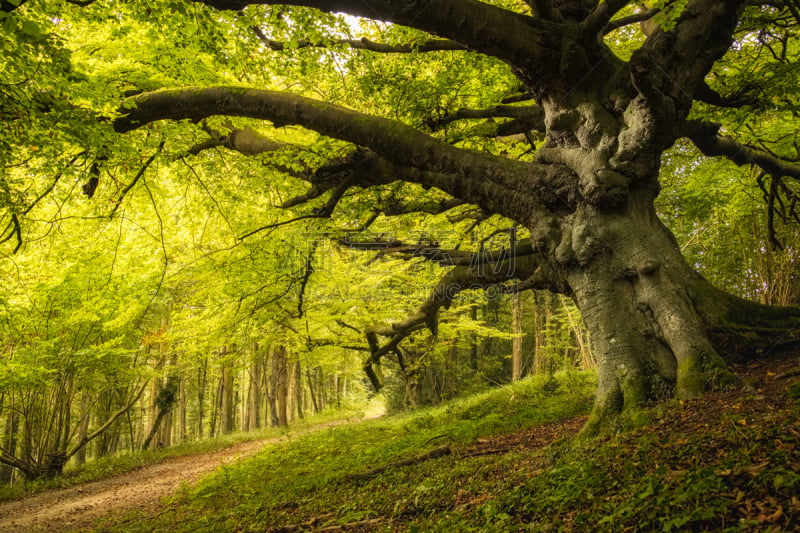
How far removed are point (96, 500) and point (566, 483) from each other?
10.9 metres

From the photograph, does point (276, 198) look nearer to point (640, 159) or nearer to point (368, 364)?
point (368, 364)

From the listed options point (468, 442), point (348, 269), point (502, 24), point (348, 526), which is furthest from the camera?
point (348, 269)

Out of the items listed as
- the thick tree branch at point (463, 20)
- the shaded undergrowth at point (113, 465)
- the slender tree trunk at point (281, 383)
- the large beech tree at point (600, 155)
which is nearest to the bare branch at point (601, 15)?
the large beech tree at point (600, 155)

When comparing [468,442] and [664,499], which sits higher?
[664,499]

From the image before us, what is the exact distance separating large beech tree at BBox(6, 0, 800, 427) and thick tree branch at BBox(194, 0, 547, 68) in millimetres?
14

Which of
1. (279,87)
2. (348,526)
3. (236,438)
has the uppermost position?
(279,87)

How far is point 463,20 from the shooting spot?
170 inches

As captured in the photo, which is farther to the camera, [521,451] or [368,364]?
[368,364]

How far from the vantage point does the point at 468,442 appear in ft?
22.2

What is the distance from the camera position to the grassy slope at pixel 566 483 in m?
2.19

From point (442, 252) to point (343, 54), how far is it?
409 cm

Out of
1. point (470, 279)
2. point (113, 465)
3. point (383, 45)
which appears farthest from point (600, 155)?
point (113, 465)

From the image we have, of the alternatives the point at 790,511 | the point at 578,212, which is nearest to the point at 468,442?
the point at 578,212

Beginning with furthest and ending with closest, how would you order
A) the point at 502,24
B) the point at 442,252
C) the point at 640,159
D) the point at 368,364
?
the point at 368,364
the point at 442,252
the point at 640,159
the point at 502,24
